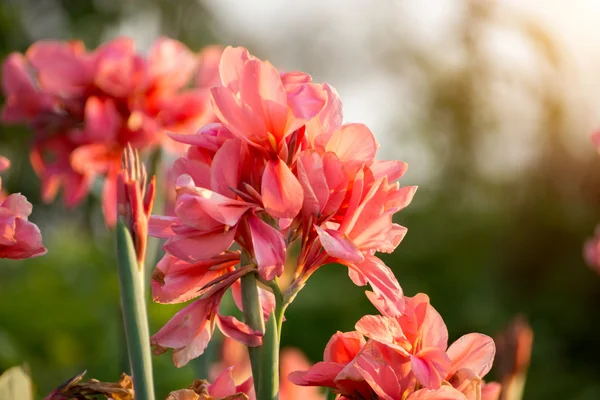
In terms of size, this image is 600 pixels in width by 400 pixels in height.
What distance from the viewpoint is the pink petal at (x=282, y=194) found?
511 mm

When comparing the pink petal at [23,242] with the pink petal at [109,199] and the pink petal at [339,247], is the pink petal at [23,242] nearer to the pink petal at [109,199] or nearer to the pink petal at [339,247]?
the pink petal at [339,247]

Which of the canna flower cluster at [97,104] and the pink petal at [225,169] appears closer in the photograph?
the pink petal at [225,169]

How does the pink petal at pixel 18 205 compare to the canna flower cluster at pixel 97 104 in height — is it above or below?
above

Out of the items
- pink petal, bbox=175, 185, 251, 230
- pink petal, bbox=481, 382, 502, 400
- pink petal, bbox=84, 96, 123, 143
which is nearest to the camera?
pink petal, bbox=175, 185, 251, 230

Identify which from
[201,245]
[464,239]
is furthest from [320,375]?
[464,239]

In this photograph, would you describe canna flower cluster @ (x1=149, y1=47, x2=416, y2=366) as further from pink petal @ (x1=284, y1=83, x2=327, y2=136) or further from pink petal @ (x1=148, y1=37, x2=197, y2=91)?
pink petal @ (x1=148, y1=37, x2=197, y2=91)

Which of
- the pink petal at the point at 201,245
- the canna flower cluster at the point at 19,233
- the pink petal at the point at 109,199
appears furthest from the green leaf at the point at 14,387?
the pink petal at the point at 109,199

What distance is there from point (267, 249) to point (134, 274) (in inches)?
3.9

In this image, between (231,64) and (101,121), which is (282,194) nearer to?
(231,64)

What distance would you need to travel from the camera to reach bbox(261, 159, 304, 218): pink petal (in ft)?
1.68

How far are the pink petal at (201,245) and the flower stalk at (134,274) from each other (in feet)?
0.14

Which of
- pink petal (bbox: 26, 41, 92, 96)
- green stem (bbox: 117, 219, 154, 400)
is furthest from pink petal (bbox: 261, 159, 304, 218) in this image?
pink petal (bbox: 26, 41, 92, 96)

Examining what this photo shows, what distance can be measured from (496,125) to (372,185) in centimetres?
487

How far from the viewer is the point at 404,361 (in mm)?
567
